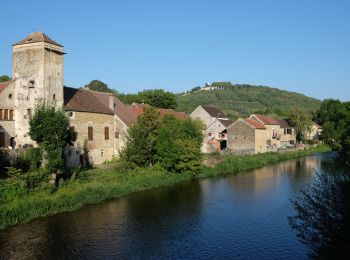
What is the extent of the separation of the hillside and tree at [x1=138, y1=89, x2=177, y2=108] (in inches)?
2254

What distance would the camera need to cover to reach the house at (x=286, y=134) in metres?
69.1

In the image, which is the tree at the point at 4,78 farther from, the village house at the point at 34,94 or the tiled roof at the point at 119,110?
the village house at the point at 34,94

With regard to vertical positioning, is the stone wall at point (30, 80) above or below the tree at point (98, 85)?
below

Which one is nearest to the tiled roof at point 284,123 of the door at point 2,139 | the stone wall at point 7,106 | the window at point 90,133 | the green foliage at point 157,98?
the green foliage at point 157,98

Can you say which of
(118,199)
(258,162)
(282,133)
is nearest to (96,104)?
(118,199)

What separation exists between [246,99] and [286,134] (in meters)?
82.9

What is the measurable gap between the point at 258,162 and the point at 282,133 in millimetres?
22252

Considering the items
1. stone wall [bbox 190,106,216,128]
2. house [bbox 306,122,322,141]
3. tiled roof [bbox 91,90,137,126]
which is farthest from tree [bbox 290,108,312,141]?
tiled roof [bbox 91,90,137,126]

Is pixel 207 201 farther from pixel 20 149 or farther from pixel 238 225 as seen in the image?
pixel 20 149

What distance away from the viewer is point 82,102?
37.3 m

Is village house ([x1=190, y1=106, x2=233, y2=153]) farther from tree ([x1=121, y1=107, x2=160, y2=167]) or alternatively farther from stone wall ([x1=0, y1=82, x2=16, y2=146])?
stone wall ([x1=0, y1=82, x2=16, y2=146])

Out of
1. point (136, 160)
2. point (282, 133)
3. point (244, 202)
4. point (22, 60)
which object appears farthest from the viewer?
point (282, 133)

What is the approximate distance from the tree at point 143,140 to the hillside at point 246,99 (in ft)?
292

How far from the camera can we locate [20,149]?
96.0ft
